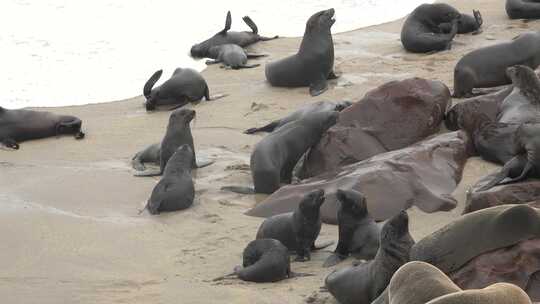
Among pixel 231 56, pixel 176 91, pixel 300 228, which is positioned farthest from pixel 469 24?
pixel 300 228

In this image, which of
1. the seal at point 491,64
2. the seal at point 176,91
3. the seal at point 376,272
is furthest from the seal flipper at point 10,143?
the seal at point 376,272

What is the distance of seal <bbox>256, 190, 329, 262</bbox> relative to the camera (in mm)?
6285

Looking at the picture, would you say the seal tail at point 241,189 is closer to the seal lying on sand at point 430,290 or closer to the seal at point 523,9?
the seal lying on sand at point 430,290

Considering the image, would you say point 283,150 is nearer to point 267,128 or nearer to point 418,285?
point 267,128

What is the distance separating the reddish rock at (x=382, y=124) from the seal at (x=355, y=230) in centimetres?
160

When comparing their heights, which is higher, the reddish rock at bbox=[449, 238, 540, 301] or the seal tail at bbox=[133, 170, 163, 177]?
the reddish rock at bbox=[449, 238, 540, 301]

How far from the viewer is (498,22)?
13.6 metres

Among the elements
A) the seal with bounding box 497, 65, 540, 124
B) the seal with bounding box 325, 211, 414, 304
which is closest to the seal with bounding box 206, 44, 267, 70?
the seal with bounding box 497, 65, 540, 124

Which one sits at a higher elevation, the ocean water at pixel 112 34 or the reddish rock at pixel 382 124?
the reddish rock at pixel 382 124

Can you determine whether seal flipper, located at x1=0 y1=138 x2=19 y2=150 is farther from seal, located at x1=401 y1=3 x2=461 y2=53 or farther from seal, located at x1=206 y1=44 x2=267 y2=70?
seal, located at x1=401 y1=3 x2=461 y2=53

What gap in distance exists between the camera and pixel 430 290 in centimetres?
321

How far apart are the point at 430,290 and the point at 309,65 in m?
8.11

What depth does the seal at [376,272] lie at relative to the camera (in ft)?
16.7

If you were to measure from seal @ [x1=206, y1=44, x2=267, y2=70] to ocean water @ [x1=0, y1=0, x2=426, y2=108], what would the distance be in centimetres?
28
